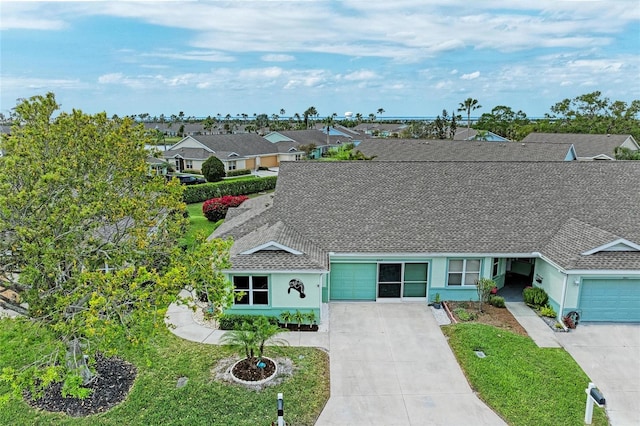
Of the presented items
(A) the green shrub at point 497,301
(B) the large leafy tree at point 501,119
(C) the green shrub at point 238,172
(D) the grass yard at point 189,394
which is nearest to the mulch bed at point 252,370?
(D) the grass yard at point 189,394

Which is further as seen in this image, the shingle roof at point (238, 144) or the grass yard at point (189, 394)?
the shingle roof at point (238, 144)

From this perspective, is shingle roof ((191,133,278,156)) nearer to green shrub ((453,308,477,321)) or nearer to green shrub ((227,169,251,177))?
green shrub ((227,169,251,177))

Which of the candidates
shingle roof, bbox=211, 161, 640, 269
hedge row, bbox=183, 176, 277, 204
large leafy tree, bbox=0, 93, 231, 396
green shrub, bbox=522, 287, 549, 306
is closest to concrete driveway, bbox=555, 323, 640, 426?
green shrub, bbox=522, 287, 549, 306

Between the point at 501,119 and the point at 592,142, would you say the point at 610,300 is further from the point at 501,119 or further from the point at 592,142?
the point at 501,119

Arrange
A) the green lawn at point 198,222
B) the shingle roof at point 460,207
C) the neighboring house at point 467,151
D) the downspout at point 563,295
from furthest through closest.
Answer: the neighboring house at point 467,151 → the green lawn at point 198,222 → the shingle roof at point 460,207 → the downspout at point 563,295

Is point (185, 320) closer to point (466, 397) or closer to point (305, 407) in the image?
point (305, 407)

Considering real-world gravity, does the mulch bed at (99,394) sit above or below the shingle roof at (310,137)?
below

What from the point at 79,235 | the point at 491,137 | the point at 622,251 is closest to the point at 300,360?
the point at 79,235

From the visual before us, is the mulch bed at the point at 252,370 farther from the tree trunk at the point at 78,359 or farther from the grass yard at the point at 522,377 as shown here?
the grass yard at the point at 522,377
